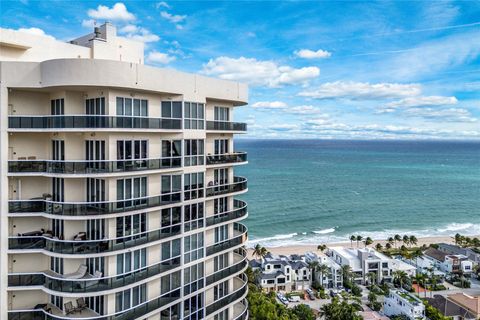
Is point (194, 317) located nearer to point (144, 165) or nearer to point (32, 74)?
point (144, 165)

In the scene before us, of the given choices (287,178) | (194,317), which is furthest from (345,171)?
(194,317)

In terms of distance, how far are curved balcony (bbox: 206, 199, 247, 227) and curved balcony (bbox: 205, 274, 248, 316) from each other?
209 inches

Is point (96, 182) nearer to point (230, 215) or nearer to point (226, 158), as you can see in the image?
point (226, 158)

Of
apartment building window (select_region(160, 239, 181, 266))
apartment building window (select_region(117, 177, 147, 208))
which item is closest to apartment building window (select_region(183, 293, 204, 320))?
apartment building window (select_region(160, 239, 181, 266))

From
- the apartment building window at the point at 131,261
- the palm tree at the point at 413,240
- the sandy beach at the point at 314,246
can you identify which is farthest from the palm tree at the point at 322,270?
the apartment building window at the point at 131,261

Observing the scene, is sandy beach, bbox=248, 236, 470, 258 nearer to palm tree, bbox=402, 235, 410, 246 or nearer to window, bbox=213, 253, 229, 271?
palm tree, bbox=402, 235, 410, 246

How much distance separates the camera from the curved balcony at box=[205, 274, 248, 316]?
79.3 ft

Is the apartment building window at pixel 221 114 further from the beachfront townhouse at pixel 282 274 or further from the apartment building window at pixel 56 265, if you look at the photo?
the beachfront townhouse at pixel 282 274

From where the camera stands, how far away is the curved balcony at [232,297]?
2416 cm

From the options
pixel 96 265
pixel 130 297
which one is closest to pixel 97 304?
pixel 130 297

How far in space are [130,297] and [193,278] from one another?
4.17 metres

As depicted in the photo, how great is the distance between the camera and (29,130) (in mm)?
18297

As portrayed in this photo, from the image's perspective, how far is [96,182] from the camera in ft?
62.5

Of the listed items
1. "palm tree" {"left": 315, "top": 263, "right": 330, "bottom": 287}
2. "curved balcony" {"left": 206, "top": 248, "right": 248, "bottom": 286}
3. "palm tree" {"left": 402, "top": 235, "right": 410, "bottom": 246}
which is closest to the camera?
"curved balcony" {"left": 206, "top": 248, "right": 248, "bottom": 286}
